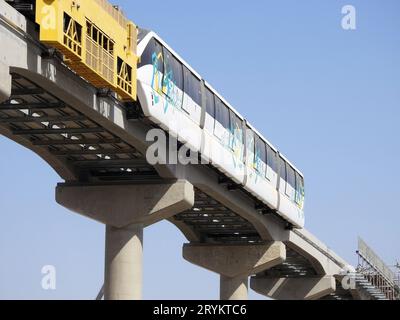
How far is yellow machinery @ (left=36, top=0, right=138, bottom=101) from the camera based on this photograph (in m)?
28.7

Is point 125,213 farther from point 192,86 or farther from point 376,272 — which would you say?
point 376,272

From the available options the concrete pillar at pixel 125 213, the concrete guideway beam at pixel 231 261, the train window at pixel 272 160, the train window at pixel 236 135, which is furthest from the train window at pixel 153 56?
the concrete guideway beam at pixel 231 261

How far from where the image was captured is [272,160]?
57844 millimetres

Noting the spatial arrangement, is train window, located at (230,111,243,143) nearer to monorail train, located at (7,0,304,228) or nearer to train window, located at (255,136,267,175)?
monorail train, located at (7,0,304,228)

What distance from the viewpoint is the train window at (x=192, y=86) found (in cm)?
4236

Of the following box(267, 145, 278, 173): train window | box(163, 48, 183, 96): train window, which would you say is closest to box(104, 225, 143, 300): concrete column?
box(163, 48, 183, 96): train window

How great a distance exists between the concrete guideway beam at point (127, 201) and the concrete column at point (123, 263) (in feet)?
1.55

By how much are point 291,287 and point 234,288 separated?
2031 cm

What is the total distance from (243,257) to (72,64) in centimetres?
3752

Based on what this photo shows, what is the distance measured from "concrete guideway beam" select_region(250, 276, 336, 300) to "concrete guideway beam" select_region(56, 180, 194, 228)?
1580 inches

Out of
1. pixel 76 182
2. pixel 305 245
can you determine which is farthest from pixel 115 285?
pixel 305 245

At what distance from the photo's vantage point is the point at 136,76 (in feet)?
118

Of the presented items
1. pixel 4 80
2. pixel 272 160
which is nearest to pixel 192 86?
pixel 272 160
